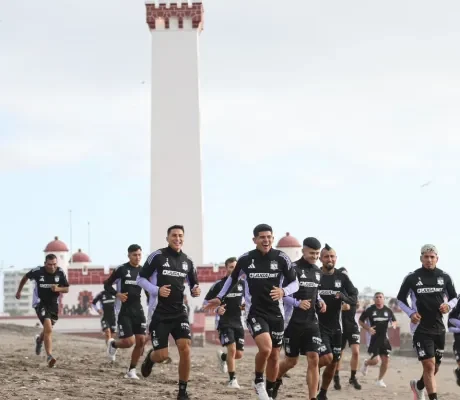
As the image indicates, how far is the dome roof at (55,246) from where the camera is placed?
52844 millimetres

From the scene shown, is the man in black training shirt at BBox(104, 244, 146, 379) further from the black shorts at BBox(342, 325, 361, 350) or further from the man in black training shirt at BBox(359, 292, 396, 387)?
the man in black training shirt at BBox(359, 292, 396, 387)

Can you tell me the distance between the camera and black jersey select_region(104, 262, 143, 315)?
17016mm

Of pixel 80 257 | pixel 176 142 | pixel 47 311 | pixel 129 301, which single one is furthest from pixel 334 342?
pixel 80 257

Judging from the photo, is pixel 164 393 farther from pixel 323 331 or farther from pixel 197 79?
pixel 197 79

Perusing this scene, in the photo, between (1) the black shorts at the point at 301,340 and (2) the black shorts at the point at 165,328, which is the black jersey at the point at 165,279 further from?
(1) the black shorts at the point at 301,340

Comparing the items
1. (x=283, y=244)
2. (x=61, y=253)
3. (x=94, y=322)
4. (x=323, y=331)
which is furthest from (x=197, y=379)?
(x=61, y=253)

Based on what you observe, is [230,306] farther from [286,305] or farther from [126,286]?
[286,305]

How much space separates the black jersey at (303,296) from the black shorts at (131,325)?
4384 millimetres

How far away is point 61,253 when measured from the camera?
2074 inches

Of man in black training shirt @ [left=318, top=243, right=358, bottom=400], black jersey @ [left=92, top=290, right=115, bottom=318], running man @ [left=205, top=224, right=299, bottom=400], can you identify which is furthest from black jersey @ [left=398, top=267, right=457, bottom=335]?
black jersey @ [left=92, top=290, right=115, bottom=318]

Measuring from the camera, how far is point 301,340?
507 inches

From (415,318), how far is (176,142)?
1348 inches

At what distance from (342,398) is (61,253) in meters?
38.0

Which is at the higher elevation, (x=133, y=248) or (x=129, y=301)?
(x=133, y=248)
